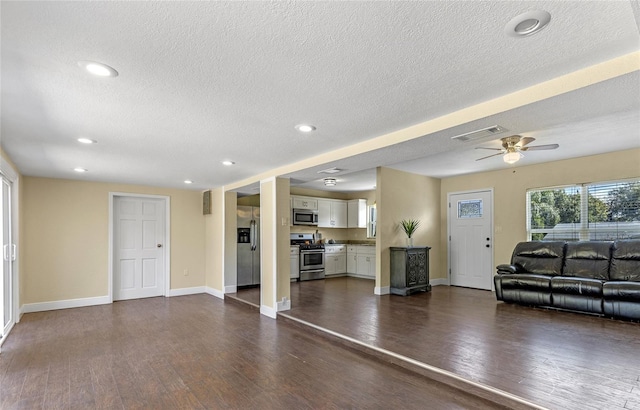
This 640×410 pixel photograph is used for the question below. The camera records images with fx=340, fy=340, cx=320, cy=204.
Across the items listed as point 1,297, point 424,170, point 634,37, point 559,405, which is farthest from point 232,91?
point 424,170

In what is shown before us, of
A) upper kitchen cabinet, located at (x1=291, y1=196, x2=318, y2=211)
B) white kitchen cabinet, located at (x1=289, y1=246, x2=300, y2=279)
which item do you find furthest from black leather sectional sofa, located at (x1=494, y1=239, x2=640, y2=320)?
upper kitchen cabinet, located at (x1=291, y1=196, x2=318, y2=211)

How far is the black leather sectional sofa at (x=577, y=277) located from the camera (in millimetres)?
4430

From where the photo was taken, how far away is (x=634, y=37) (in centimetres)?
174

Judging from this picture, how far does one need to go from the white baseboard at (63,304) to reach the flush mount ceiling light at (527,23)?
24.0ft

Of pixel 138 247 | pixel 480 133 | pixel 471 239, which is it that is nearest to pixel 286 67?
pixel 480 133

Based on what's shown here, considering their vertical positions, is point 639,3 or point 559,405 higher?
point 639,3

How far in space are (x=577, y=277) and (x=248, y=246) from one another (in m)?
5.91

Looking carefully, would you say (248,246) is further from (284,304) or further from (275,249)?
(284,304)

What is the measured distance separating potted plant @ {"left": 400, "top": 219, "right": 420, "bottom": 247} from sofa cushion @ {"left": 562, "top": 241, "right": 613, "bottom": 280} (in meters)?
2.48

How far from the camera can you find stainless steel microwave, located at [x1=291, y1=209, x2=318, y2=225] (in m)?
8.47

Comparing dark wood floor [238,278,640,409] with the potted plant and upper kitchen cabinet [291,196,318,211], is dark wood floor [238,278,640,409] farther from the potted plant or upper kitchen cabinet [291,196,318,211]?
upper kitchen cabinet [291,196,318,211]

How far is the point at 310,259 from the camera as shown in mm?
8242

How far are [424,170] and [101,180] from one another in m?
6.17

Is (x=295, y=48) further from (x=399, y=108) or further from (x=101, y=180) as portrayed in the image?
(x=101, y=180)
